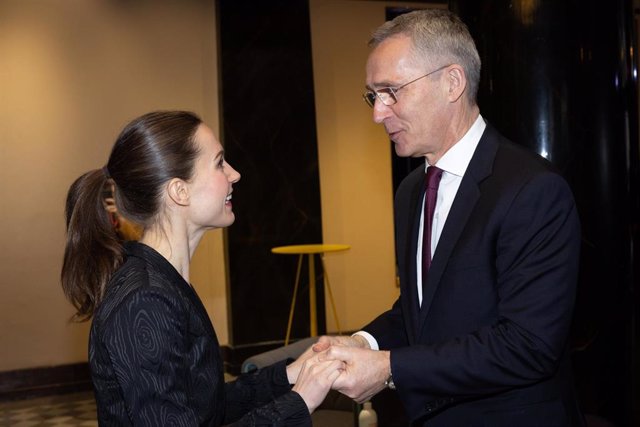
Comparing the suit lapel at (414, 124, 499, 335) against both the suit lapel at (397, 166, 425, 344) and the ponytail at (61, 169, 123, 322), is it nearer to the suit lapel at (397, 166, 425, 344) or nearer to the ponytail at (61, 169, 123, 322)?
the suit lapel at (397, 166, 425, 344)

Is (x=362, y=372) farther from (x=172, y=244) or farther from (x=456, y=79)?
(x=456, y=79)

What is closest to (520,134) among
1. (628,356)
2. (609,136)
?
(609,136)

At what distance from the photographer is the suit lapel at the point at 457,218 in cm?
222

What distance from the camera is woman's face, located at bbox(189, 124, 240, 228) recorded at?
2.23 metres

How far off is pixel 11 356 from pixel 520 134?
17.3 ft

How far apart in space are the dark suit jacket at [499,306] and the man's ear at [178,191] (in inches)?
26.5

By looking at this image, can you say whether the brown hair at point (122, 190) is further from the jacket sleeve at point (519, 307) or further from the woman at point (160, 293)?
the jacket sleeve at point (519, 307)

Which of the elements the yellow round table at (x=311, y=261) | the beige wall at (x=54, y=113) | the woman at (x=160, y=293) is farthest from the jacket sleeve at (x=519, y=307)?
the beige wall at (x=54, y=113)

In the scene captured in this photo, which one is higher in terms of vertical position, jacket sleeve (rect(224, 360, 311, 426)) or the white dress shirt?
the white dress shirt

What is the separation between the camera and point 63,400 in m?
7.01

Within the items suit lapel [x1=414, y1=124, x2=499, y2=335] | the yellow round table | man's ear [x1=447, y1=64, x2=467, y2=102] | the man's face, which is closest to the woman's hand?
suit lapel [x1=414, y1=124, x2=499, y2=335]

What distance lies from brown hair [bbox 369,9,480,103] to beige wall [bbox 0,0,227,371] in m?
5.37

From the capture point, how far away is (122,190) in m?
2.22

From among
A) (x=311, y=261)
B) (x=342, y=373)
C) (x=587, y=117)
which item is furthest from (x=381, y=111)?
(x=311, y=261)
